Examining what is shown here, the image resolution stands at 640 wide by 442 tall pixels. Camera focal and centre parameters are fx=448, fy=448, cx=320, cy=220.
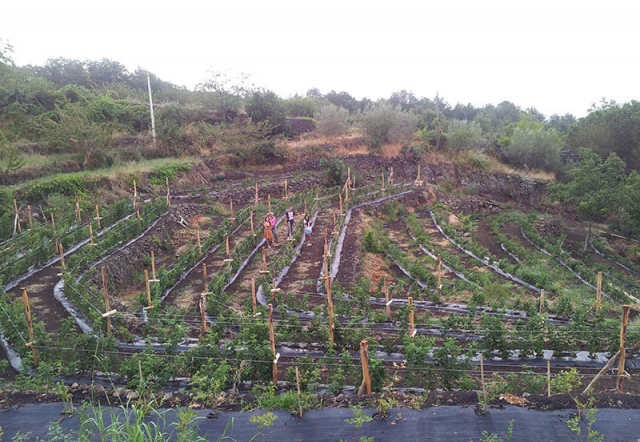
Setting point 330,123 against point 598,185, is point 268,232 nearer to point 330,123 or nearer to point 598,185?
point 598,185

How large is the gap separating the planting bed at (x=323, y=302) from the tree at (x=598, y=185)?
1.60 m

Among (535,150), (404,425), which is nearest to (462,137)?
(535,150)

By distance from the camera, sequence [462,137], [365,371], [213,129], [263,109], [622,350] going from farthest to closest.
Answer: [263,109] → [462,137] → [213,129] → [622,350] → [365,371]

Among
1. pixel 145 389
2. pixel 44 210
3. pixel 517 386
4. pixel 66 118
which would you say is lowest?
pixel 517 386

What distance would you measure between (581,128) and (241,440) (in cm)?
2973

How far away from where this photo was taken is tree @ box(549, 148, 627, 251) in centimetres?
1531

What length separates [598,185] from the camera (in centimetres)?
1575

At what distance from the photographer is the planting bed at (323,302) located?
611 cm

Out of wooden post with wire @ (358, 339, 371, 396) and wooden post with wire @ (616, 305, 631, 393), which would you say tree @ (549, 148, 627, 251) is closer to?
wooden post with wire @ (616, 305, 631, 393)

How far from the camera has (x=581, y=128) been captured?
27.5 m

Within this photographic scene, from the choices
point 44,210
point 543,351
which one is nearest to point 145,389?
point 543,351

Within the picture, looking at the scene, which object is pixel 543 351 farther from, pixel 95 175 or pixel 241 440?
pixel 95 175

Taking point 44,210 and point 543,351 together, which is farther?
point 44,210

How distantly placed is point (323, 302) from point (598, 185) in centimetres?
1183
